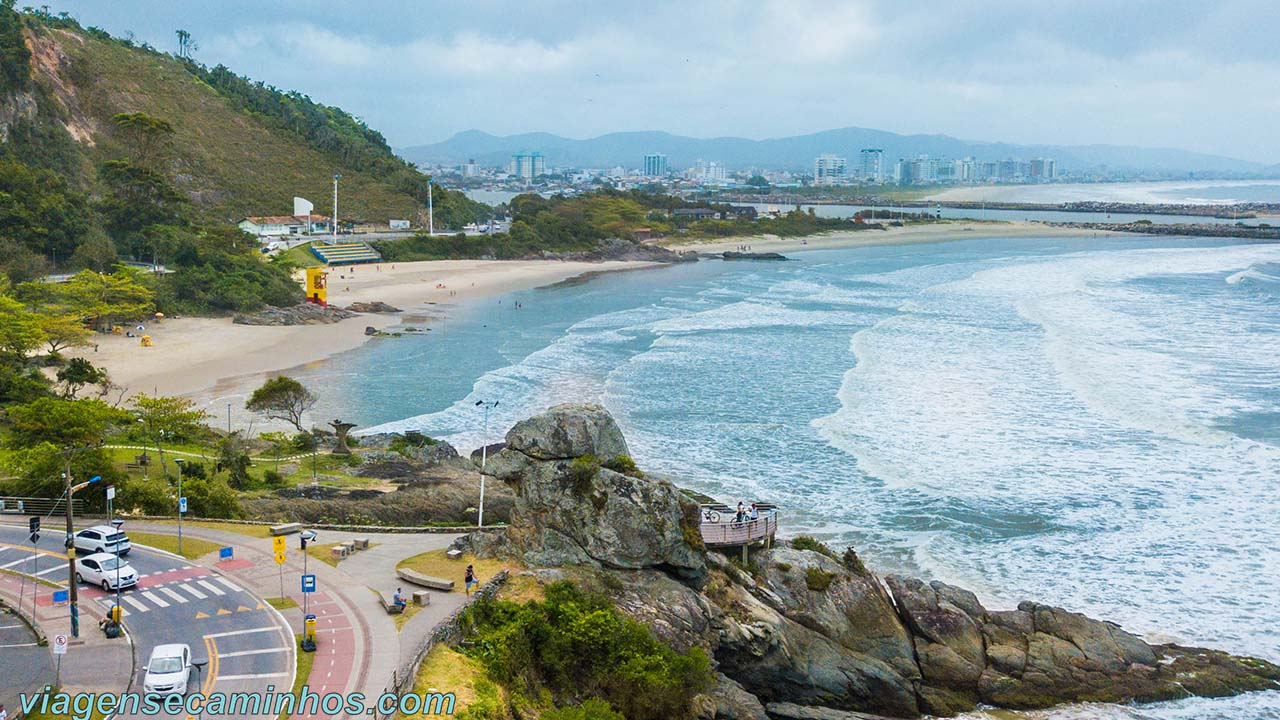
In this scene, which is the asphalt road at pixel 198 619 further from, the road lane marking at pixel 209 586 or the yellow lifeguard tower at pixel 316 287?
the yellow lifeguard tower at pixel 316 287

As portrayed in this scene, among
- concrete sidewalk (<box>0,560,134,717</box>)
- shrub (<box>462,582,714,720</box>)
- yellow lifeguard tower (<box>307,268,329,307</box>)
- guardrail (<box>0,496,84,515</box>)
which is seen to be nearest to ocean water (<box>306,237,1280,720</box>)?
shrub (<box>462,582,714,720</box>)

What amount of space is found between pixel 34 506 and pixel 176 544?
4.74 meters

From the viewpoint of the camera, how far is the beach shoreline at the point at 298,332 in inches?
2005

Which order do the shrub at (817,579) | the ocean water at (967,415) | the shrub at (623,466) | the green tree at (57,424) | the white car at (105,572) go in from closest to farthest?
the white car at (105,572) → the shrub at (623,466) → the shrub at (817,579) → the ocean water at (967,415) → the green tree at (57,424)

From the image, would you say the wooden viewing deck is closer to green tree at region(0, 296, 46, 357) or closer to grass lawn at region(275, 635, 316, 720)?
grass lawn at region(275, 635, 316, 720)

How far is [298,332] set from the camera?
6638 cm

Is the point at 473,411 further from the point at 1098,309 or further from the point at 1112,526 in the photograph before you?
the point at 1098,309

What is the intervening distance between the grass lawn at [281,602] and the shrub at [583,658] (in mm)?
3714

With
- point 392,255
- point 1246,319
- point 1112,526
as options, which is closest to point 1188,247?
point 1246,319

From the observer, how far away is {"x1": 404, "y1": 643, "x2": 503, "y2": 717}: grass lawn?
1705 cm

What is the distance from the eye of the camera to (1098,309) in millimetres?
71875

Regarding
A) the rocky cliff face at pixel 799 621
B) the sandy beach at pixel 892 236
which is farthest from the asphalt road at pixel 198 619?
the sandy beach at pixel 892 236

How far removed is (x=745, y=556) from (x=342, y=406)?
26904mm

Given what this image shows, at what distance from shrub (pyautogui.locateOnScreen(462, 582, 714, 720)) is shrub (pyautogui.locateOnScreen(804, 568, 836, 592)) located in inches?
180
